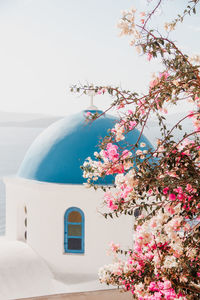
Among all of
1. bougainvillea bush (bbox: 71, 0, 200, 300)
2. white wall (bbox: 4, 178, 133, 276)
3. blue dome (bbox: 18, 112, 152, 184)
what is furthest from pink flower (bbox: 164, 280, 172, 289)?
white wall (bbox: 4, 178, 133, 276)

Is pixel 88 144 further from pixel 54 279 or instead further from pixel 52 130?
pixel 54 279

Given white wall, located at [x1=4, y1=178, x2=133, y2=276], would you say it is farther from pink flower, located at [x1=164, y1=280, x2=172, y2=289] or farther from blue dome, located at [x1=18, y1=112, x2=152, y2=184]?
pink flower, located at [x1=164, y1=280, x2=172, y2=289]

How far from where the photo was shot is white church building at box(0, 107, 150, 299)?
8.22 metres

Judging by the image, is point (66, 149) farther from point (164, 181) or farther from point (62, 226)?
point (164, 181)

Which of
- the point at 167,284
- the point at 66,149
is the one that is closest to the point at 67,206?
the point at 66,149

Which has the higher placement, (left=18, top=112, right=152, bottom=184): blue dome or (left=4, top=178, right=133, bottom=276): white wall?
(left=18, top=112, right=152, bottom=184): blue dome

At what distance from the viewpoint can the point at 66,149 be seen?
8.46 metres

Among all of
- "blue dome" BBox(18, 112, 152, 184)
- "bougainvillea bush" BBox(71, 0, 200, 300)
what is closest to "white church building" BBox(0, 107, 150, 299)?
"blue dome" BBox(18, 112, 152, 184)

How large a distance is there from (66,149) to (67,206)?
1236 mm

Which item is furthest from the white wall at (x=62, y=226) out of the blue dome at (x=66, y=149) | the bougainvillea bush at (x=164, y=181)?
the bougainvillea bush at (x=164, y=181)

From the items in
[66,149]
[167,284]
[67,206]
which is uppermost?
[66,149]

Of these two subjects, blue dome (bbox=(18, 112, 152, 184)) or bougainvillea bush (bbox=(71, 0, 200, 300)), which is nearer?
bougainvillea bush (bbox=(71, 0, 200, 300))

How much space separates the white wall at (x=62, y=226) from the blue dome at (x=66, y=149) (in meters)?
0.24

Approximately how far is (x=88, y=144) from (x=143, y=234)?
4669 millimetres
